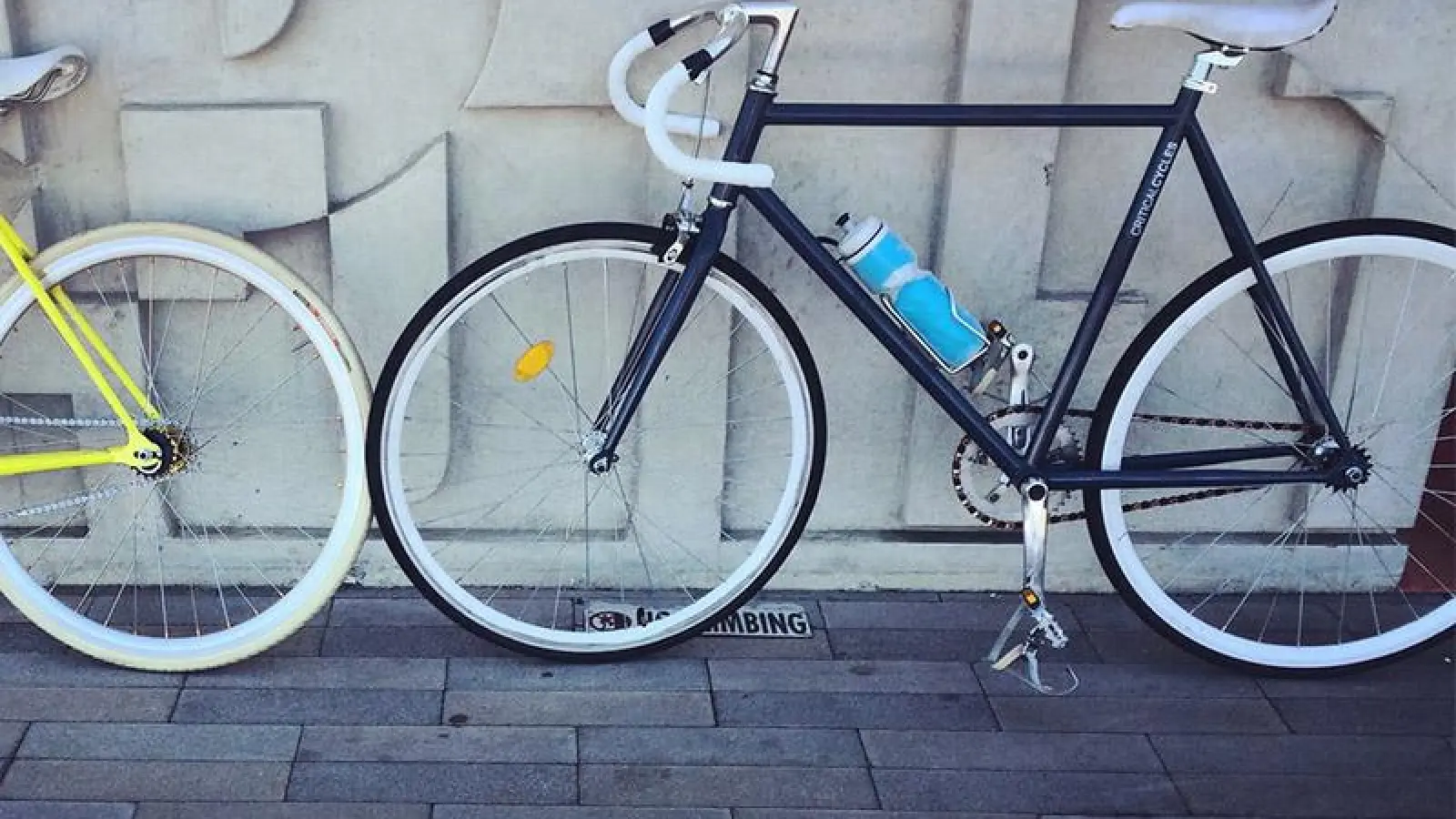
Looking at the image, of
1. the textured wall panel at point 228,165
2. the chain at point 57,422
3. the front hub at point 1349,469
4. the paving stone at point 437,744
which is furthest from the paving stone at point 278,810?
the front hub at point 1349,469

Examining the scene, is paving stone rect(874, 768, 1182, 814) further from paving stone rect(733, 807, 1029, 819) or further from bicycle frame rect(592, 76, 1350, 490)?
bicycle frame rect(592, 76, 1350, 490)

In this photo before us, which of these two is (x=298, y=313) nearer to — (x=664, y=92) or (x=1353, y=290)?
(x=664, y=92)

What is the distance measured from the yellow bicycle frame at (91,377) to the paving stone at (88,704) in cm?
51

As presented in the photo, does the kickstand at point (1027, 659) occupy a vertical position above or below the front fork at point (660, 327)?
below

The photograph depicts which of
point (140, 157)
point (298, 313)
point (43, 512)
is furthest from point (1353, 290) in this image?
point (43, 512)

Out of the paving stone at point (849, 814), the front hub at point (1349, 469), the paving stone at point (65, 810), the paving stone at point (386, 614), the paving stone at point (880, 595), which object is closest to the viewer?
the paving stone at point (65, 810)

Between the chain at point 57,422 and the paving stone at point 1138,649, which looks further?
the paving stone at point 1138,649

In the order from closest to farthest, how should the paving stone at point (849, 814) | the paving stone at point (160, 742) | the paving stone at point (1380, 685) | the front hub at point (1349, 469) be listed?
the paving stone at point (849, 814), the paving stone at point (160, 742), the front hub at point (1349, 469), the paving stone at point (1380, 685)

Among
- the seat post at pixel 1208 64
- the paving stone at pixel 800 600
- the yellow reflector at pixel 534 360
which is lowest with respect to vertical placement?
the paving stone at pixel 800 600

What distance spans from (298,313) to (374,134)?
19.0 inches

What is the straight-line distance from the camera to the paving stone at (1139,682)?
3.62 meters

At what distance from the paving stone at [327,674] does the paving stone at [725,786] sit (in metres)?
0.54

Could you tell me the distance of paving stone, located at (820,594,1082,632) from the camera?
387 centimetres

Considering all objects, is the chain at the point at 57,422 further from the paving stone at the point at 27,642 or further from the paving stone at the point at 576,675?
the paving stone at the point at 576,675
